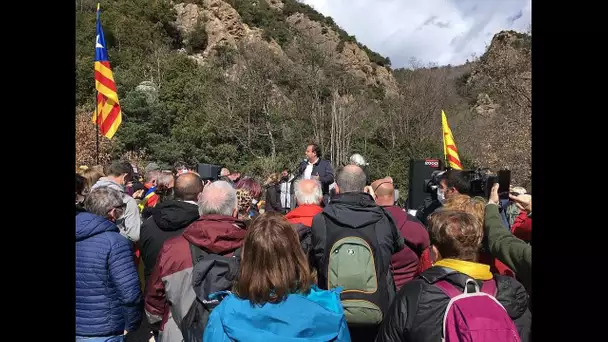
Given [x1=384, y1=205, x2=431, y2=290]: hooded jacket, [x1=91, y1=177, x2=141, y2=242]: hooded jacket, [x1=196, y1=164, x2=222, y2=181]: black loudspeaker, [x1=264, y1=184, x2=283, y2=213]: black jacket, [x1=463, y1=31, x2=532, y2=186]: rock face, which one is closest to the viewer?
[x1=384, y1=205, x2=431, y2=290]: hooded jacket

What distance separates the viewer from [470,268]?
1985 mm

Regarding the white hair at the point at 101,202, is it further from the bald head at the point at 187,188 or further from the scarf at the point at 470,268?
the scarf at the point at 470,268

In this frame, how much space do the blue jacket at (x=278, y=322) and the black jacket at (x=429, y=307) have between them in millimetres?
248

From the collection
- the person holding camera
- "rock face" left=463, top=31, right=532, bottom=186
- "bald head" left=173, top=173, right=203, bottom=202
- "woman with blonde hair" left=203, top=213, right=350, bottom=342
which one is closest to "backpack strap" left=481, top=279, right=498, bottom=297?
"woman with blonde hair" left=203, top=213, right=350, bottom=342

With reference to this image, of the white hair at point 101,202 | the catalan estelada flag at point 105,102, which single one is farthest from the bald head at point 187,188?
the catalan estelada flag at point 105,102

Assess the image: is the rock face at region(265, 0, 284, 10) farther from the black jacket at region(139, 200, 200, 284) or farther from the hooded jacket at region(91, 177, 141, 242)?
the black jacket at region(139, 200, 200, 284)

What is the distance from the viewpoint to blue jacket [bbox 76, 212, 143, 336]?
2.70 metres

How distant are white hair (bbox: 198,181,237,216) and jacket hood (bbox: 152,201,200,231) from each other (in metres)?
0.58

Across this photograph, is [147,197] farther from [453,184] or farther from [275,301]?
[275,301]

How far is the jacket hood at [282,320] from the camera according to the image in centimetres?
181

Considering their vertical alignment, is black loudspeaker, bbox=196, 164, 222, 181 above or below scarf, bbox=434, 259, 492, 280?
above

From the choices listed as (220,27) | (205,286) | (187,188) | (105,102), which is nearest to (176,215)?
(187,188)
